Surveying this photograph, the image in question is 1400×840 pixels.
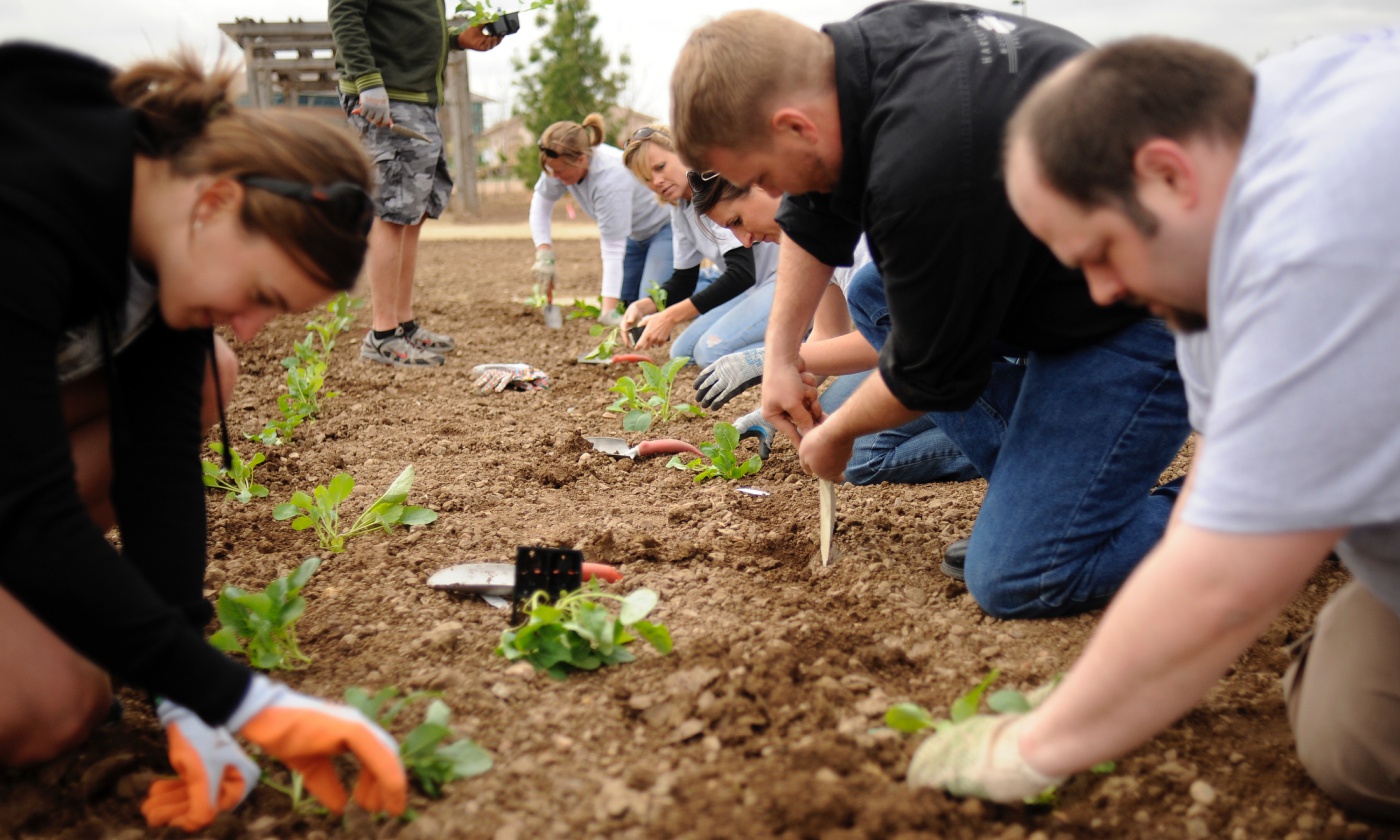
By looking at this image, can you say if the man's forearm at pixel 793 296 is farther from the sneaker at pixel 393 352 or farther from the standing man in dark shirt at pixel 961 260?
the sneaker at pixel 393 352

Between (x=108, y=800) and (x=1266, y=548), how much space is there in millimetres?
1543

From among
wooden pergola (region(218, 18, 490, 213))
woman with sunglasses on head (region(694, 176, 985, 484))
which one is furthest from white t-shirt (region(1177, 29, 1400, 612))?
wooden pergola (region(218, 18, 490, 213))

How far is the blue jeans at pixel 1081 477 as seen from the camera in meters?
1.98

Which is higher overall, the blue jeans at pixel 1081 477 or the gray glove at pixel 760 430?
the blue jeans at pixel 1081 477

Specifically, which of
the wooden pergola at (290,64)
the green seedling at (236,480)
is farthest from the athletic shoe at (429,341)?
the wooden pergola at (290,64)

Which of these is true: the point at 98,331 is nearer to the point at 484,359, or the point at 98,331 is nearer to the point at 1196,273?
the point at 1196,273

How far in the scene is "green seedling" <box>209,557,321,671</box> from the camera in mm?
1713

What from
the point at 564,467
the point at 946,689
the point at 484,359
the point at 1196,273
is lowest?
the point at 484,359

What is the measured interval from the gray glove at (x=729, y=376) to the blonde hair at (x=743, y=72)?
1.34 metres

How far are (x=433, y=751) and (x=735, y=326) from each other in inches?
120

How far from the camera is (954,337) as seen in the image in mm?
1753

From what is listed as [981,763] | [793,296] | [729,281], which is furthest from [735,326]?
[981,763]

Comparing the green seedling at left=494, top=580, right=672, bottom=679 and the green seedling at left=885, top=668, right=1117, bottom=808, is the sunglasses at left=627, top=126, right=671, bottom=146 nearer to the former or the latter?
the green seedling at left=494, top=580, right=672, bottom=679

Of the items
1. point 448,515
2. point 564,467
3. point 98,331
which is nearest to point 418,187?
point 564,467
